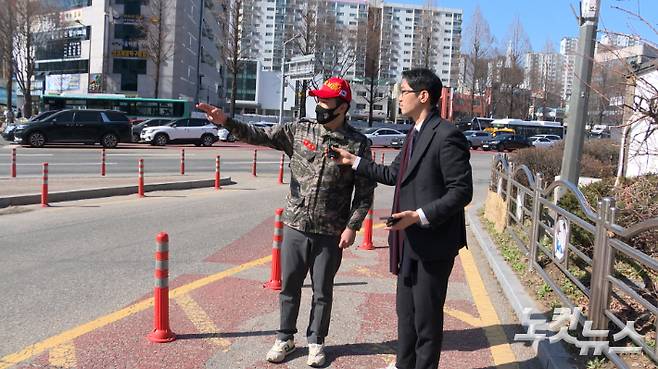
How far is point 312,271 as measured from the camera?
405 cm

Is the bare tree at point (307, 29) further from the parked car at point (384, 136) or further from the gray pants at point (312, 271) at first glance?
the gray pants at point (312, 271)

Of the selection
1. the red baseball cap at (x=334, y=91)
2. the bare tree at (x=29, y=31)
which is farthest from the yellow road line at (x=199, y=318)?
the bare tree at (x=29, y=31)

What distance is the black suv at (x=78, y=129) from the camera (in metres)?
27.4

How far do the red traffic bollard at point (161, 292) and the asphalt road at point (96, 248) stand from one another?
87 centimetres

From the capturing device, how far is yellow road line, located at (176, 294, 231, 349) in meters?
4.41

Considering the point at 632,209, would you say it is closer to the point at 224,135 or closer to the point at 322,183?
the point at 322,183

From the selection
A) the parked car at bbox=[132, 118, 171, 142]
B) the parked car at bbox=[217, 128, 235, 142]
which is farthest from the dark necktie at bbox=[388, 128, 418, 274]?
the parked car at bbox=[217, 128, 235, 142]

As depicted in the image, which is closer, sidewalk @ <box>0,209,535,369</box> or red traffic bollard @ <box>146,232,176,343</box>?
sidewalk @ <box>0,209,535,369</box>

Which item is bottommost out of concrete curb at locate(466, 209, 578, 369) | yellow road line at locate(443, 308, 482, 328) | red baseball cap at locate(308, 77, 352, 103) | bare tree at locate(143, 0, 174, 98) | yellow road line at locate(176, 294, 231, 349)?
yellow road line at locate(176, 294, 231, 349)

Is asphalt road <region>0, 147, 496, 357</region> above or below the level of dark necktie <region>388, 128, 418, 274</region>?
below

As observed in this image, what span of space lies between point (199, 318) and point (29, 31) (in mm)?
55816

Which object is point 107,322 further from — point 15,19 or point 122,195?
point 15,19

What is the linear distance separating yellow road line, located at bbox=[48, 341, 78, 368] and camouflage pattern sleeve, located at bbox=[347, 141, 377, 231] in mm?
2096

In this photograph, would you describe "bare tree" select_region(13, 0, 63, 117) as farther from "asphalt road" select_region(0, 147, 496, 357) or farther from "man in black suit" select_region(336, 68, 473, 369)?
"man in black suit" select_region(336, 68, 473, 369)
